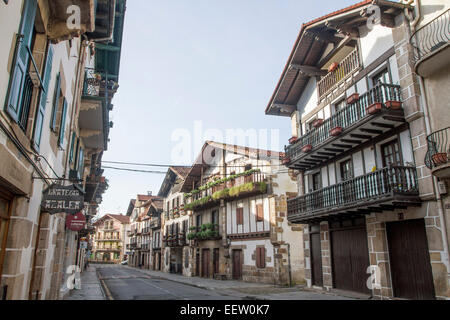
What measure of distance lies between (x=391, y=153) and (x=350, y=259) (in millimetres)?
4988

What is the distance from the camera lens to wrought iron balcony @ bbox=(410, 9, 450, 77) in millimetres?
11059

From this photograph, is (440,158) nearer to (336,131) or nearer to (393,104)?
(393,104)

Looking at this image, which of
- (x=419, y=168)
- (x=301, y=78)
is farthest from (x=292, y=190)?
(x=419, y=168)

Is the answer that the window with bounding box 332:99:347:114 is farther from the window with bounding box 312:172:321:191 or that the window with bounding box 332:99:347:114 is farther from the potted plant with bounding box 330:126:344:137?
the window with bounding box 312:172:321:191

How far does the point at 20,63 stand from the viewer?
18.1 feet

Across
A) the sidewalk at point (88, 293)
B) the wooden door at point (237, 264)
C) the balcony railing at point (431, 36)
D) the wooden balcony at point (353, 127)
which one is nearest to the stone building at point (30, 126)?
the sidewalk at point (88, 293)

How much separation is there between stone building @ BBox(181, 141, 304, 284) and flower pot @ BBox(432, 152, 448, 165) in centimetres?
1174

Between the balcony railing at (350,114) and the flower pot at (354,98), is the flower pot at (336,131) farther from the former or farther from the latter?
the flower pot at (354,98)

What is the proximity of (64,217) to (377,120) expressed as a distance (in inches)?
456

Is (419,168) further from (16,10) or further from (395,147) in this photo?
(16,10)

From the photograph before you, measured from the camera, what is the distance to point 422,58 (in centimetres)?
1138

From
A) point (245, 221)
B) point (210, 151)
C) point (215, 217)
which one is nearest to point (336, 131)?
point (245, 221)

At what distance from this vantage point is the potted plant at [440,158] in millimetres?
10516
